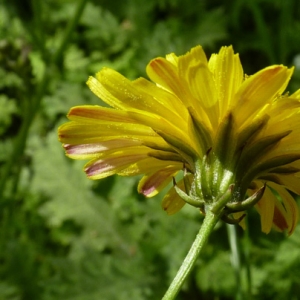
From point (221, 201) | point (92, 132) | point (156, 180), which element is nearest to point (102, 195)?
point (156, 180)

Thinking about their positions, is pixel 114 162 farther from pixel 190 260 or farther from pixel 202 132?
pixel 190 260

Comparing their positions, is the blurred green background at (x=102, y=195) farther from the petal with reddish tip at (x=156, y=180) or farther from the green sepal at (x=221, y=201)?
the green sepal at (x=221, y=201)

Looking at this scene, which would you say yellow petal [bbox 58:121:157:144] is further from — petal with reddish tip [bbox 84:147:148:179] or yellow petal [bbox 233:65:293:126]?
yellow petal [bbox 233:65:293:126]

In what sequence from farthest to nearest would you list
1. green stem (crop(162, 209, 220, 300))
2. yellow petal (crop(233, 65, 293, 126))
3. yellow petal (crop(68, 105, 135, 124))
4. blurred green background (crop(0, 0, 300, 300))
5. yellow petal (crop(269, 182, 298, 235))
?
blurred green background (crop(0, 0, 300, 300)) < yellow petal (crop(269, 182, 298, 235)) < yellow petal (crop(68, 105, 135, 124)) < yellow petal (crop(233, 65, 293, 126)) < green stem (crop(162, 209, 220, 300))

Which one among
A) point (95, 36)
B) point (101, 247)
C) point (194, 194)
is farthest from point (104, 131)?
point (95, 36)

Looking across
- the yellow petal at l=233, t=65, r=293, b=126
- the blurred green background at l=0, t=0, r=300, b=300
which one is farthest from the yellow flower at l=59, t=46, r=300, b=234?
the blurred green background at l=0, t=0, r=300, b=300

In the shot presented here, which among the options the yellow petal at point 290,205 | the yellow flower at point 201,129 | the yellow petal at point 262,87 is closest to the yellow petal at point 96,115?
the yellow flower at point 201,129
